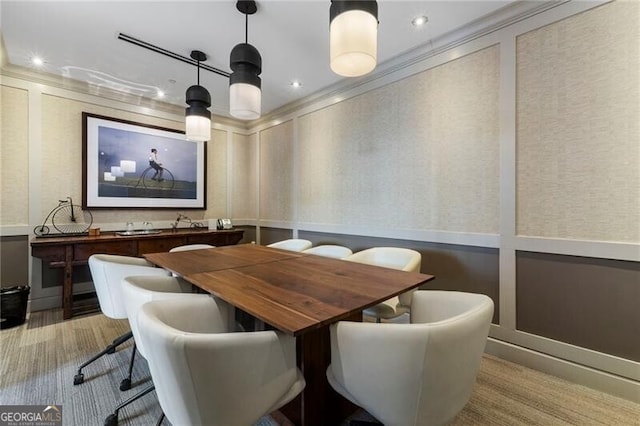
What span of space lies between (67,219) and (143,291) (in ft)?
9.72

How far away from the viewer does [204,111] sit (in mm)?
2498

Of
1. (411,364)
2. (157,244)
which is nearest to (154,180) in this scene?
(157,244)

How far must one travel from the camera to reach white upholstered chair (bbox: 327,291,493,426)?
0.97 meters

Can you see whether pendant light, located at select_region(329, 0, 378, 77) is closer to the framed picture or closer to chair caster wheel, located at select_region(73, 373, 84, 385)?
chair caster wheel, located at select_region(73, 373, 84, 385)

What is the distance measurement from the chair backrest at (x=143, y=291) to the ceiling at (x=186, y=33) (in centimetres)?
203

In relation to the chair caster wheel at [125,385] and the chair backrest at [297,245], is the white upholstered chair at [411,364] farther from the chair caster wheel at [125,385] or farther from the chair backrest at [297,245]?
the chair backrest at [297,245]

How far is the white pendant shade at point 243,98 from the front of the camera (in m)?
1.95

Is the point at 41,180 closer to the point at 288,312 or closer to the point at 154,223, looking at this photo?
the point at 154,223

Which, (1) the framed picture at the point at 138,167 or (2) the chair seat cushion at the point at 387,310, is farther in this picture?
(1) the framed picture at the point at 138,167

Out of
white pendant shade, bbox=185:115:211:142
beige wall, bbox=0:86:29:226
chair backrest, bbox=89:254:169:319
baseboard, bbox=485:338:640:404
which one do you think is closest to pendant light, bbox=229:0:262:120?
white pendant shade, bbox=185:115:211:142

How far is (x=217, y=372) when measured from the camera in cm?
92

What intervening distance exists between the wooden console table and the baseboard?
371 centimetres

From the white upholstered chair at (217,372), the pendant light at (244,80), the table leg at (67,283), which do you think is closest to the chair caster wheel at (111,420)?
the white upholstered chair at (217,372)

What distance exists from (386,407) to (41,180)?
421cm
